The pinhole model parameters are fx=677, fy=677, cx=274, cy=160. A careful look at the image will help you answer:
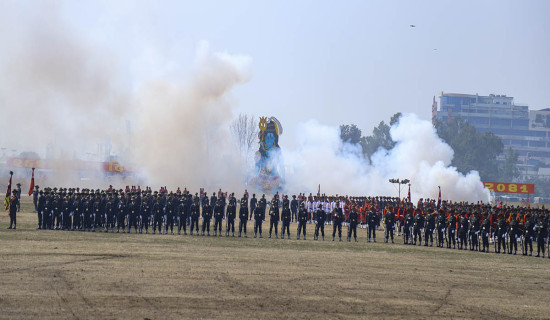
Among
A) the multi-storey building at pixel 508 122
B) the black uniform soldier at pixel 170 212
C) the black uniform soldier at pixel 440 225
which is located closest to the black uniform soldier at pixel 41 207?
the black uniform soldier at pixel 170 212

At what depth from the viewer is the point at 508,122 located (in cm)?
17075

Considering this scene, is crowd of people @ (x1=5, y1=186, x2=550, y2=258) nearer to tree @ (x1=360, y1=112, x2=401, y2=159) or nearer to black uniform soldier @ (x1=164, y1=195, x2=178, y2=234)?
black uniform soldier @ (x1=164, y1=195, x2=178, y2=234)

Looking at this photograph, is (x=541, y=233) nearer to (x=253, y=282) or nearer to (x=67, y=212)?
(x=253, y=282)

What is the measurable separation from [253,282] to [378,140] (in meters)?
103

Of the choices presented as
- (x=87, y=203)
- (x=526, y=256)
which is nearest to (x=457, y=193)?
(x=526, y=256)

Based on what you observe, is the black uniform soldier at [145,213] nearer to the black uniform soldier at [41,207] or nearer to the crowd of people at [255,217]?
the crowd of people at [255,217]

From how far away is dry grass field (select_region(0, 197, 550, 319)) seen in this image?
13.2 metres

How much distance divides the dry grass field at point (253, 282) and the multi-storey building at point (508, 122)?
148707mm

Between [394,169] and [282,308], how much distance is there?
64.9 metres

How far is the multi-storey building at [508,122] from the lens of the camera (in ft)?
555

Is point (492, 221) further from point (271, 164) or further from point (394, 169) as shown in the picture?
point (394, 169)

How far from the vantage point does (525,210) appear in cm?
3097

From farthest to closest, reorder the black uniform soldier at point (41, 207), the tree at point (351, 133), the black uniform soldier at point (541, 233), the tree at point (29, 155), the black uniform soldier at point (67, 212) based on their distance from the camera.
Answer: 1. the tree at point (351, 133)
2. the tree at point (29, 155)
3. the black uniform soldier at point (67, 212)
4. the black uniform soldier at point (41, 207)
5. the black uniform soldier at point (541, 233)

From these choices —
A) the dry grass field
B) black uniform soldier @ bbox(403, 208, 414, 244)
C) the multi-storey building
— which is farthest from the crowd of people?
the multi-storey building
